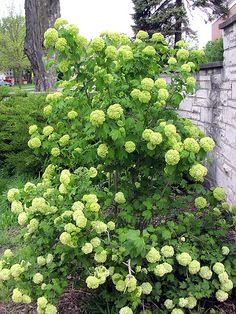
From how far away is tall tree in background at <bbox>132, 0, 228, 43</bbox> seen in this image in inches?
699

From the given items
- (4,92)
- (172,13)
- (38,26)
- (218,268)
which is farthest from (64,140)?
(172,13)

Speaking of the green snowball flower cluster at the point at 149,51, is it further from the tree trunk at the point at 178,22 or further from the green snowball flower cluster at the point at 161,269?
the tree trunk at the point at 178,22

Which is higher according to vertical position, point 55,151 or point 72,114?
point 72,114

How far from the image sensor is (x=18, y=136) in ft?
18.9

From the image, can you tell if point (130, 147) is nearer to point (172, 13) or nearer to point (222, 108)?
point (222, 108)

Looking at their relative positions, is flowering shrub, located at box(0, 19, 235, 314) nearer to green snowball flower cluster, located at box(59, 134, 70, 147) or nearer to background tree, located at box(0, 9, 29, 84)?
green snowball flower cluster, located at box(59, 134, 70, 147)

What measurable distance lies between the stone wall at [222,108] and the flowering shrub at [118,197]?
2.99 feet

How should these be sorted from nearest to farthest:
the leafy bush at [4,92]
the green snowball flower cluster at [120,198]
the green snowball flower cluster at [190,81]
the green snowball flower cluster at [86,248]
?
the green snowball flower cluster at [86,248] < the green snowball flower cluster at [120,198] < the green snowball flower cluster at [190,81] < the leafy bush at [4,92]

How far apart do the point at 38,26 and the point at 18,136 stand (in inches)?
193

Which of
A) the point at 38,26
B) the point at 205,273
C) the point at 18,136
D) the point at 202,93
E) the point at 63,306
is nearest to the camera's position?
the point at 205,273

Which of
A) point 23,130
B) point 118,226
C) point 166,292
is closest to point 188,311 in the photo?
point 166,292

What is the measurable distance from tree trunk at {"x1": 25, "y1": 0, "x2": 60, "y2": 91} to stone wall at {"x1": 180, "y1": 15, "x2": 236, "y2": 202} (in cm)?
560

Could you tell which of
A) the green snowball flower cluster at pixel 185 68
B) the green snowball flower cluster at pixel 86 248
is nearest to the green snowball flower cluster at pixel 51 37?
the green snowball flower cluster at pixel 185 68

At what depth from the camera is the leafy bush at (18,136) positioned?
223 inches
